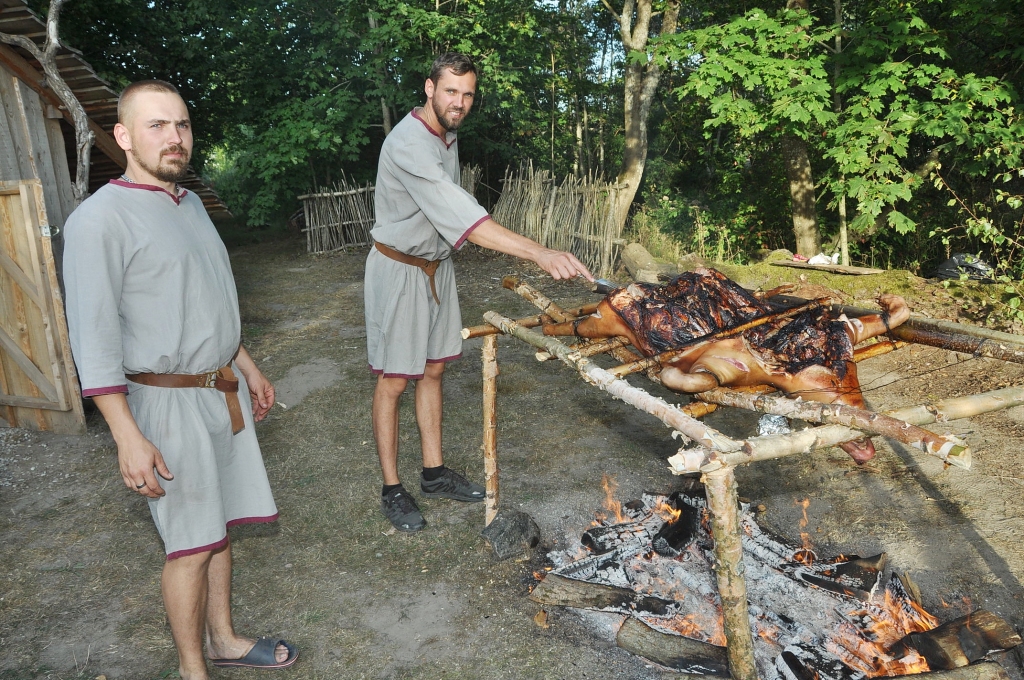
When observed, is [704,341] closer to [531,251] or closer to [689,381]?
[689,381]

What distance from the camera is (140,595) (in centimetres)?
330

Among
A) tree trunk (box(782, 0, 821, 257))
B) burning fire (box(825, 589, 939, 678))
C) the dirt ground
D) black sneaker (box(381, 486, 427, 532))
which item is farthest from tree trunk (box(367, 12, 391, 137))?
burning fire (box(825, 589, 939, 678))

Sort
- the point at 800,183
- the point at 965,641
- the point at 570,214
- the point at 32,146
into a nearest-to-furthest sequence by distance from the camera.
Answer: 1. the point at 965,641
2. the point at 32,146
3. the point at 800,183
4. the point at 570,214

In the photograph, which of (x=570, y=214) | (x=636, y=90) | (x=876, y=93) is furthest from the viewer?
(x=636, y=90)

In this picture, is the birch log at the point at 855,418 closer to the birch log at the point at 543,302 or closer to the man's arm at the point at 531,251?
the man's arm at the point at 531,251

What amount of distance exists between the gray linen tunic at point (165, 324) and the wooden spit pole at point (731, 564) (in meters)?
1.67

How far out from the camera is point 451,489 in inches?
159

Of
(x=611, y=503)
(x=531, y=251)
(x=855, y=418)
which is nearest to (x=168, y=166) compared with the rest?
(x=531, y=251)

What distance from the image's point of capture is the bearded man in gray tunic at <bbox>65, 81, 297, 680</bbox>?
2.07 metres

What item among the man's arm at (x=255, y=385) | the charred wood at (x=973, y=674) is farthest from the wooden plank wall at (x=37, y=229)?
the charred wood at (x=973, y=674)

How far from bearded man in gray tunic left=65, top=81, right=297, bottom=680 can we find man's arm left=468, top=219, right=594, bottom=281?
3.27ft

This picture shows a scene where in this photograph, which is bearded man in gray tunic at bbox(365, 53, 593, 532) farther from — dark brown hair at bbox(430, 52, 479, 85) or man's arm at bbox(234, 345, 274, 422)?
man's arm at bbox(234, 345, 274, 422)

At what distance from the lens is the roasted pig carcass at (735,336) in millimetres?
2523

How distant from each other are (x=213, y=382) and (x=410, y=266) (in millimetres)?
1365
